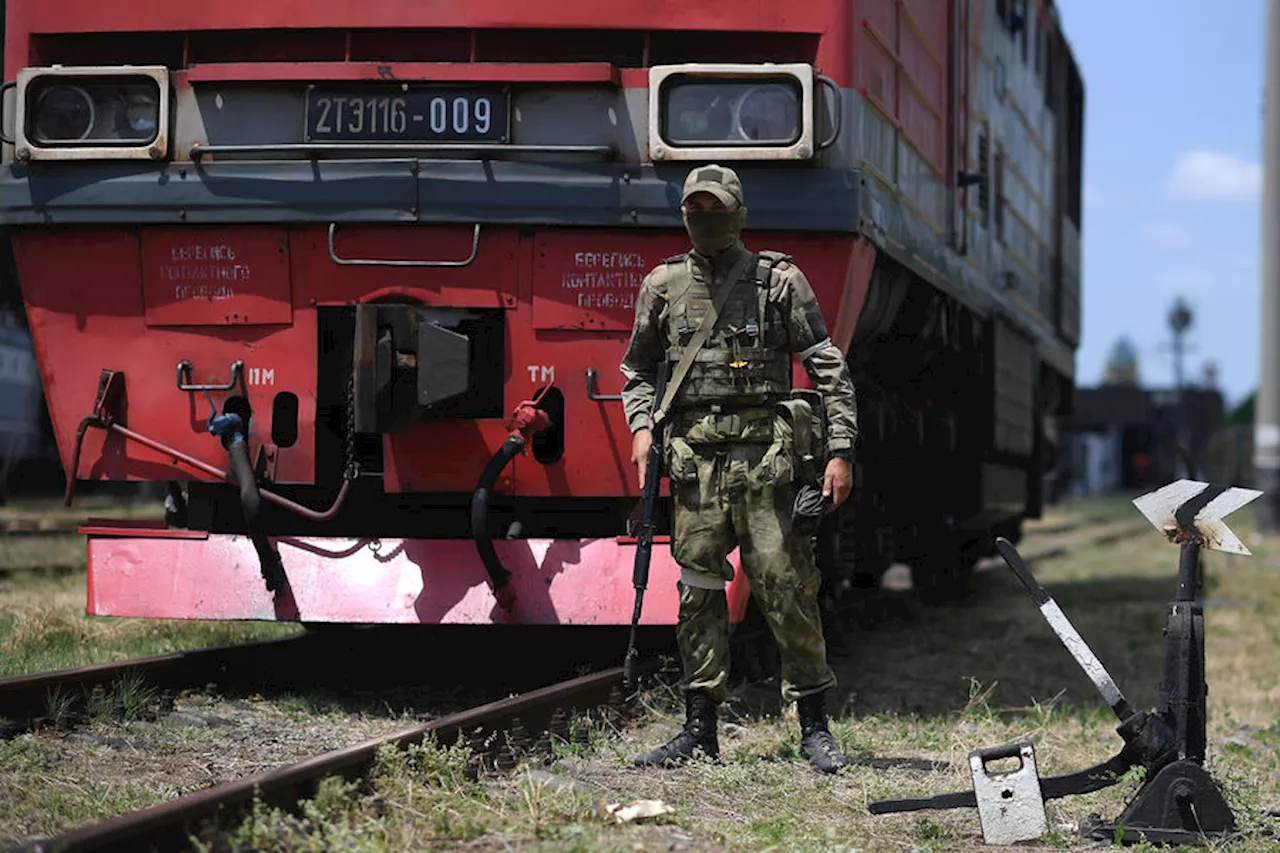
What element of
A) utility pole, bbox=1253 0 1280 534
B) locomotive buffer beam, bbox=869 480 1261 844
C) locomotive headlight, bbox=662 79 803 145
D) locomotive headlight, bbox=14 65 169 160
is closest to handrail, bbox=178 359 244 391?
locomotive headlight, bbox=14 65 169 160

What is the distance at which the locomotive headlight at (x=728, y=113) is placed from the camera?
225 inches

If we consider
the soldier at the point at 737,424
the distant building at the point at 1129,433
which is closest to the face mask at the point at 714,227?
the soldier at the point at 737,424

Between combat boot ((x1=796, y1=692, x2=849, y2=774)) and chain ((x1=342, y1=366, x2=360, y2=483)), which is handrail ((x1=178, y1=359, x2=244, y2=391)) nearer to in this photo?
chain ((x1=342, y1=366, x2=360, y2=483))

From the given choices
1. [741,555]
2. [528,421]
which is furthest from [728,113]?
[741,555]

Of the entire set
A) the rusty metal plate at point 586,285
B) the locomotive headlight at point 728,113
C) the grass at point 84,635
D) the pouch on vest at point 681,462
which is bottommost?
the grass at point 84,635

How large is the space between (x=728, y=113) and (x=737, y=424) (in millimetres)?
1185

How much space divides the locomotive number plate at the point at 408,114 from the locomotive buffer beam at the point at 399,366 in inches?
22.3

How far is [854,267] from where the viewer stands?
5977 mm

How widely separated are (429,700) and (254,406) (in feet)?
4.01

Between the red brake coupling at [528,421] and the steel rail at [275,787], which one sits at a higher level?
the red brake coupling at [528,421]

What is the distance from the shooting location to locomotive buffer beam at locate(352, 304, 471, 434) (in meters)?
5.69

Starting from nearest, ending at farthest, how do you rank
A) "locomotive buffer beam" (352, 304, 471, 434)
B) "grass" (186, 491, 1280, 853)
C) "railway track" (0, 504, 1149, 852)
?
"railway track" (0, 504, 1149, 852), "grass" (186, 491, 1280, 853), "locomotive buffer beam" (352, 304, 471, 434)

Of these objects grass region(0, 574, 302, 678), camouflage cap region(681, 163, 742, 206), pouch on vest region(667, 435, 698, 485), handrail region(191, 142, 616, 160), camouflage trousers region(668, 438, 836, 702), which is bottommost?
grass region(0, 574, 302, 678)

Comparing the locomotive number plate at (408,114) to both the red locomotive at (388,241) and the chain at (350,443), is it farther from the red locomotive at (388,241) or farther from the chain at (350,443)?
the chain at (350,443)
